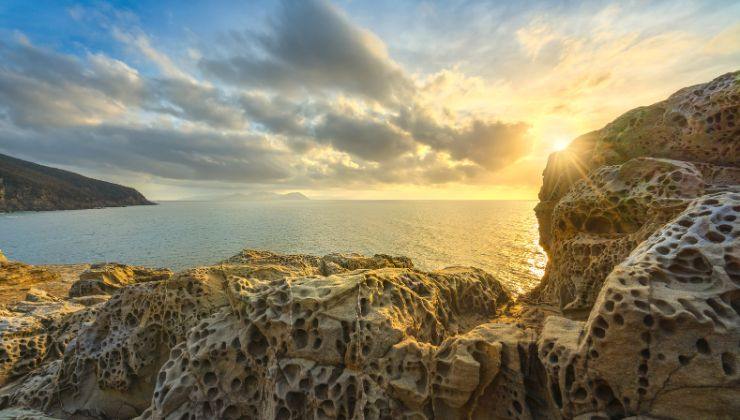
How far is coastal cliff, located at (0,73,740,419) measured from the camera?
15.0 feet

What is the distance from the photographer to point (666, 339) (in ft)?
14.7

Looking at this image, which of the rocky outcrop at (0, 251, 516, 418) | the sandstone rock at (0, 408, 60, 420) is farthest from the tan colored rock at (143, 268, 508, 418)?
the sandstone rock at (0, 408, 60, 420)

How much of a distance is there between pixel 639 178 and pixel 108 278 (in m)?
33.8

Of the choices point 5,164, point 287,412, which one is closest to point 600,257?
point 287,412

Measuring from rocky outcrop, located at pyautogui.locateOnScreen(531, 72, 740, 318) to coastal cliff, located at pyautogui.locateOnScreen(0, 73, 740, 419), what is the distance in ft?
0.18

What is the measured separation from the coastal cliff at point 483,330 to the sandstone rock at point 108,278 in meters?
8.75

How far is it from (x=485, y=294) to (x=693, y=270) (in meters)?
7.99

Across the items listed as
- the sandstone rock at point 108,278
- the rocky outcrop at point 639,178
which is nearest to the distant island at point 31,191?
the sandstone rock at point 108,278

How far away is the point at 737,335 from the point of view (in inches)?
165

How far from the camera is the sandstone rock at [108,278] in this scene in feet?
71.8

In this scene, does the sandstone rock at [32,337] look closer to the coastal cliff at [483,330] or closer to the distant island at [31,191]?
the coastal cliff at [483,330]

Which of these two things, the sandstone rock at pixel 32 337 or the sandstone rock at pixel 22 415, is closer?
the sandstone rock at pixel 22 415

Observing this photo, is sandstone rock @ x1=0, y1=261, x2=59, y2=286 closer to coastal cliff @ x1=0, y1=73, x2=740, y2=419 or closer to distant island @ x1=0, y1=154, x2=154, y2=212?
coastal cliff @ x1=0, y1=73, x2=740, y2=419

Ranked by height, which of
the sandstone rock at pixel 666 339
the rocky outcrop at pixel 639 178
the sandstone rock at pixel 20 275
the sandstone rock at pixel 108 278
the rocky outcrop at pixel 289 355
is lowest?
the sandstone rock at pixel 20 275
